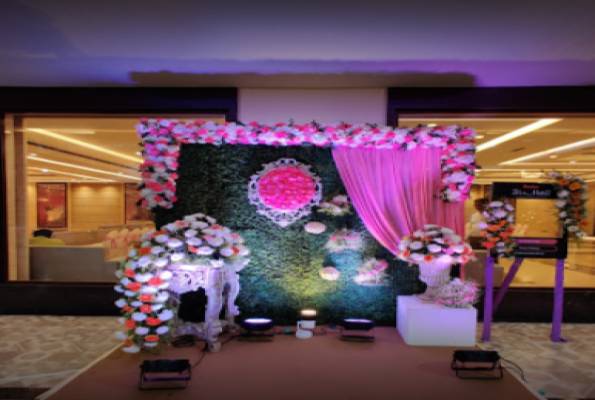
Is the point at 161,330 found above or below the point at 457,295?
below

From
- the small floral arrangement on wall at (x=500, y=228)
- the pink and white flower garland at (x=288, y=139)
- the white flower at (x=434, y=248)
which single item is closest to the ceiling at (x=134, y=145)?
the pink and white flower garland at (x=288, y=139)

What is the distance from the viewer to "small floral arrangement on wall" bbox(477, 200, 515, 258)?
4.09 meters

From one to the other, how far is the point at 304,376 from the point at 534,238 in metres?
3.52

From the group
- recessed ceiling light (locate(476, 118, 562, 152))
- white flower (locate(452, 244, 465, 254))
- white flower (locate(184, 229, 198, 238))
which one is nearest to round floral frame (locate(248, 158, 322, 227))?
white flower (locate(184, 229, 198, 238))

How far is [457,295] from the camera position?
3.54m

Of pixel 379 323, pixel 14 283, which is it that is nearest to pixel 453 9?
pixel 379 323

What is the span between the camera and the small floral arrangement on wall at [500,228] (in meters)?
4.09

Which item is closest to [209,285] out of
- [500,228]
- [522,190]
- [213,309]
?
[213,309]

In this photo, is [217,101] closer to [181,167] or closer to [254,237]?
[181,167]

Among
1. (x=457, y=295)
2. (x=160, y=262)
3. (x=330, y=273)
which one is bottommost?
(x=457, y=295)

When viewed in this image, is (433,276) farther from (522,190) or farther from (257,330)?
(257,330)

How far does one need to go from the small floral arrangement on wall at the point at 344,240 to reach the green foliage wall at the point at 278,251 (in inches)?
3.5

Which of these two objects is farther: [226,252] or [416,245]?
[416,245]

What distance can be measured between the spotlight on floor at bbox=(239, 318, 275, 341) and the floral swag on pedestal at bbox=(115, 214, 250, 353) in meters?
0.42
